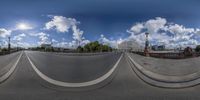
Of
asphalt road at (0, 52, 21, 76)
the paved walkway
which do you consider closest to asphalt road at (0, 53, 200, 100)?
the paved walkway

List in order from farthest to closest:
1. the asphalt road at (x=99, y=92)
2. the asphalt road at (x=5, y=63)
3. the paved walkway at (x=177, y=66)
Result: the asphalt road at (x=5, y=63)
the asphalt road at (x=99, y=92)
the paved walkway at (x=177, y=66)

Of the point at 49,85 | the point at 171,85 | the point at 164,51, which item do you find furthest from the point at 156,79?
the point at 49,85

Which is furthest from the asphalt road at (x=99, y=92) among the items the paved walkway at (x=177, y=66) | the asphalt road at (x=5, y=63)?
the asphalt road at (x=5, y=63)

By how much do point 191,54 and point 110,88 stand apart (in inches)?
63.1

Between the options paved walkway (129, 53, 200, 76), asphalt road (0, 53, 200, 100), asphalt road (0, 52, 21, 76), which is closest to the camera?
paved walkway (129, 53, 200, 76)

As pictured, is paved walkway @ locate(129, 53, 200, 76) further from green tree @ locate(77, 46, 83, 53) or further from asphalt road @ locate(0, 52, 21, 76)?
asphalt road @ locate(0, 52, 21, 76)

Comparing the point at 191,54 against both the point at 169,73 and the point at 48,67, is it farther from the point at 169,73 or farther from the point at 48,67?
the point at 48,67

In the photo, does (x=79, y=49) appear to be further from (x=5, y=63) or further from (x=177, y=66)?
(x=5, y=63)

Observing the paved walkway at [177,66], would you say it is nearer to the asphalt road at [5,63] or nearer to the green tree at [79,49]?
the green tree at [79,49]

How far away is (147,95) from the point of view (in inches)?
167

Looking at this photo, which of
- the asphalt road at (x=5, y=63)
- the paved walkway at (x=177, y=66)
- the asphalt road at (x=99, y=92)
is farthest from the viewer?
the asphalt road at (x=5, y=63)

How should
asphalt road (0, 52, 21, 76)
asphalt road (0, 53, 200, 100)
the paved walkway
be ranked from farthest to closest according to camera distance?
asphalt road (0, 52, 21, 76) → asphalt road (0, 53, 200, 100) → the paved walkway

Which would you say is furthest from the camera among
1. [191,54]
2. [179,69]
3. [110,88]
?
[110,88]

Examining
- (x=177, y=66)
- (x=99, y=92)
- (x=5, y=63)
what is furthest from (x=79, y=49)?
(x=5, y=63)
